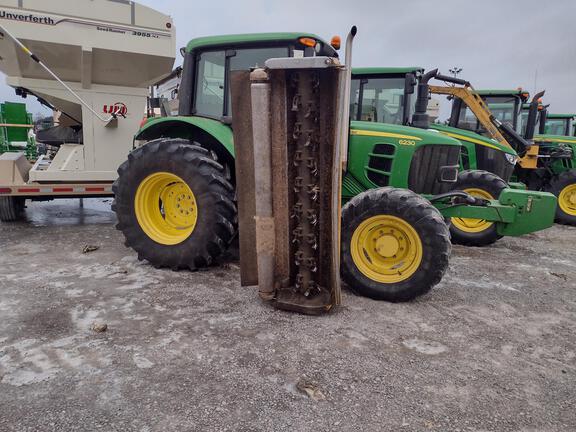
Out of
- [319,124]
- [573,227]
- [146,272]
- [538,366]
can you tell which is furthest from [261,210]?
[573,227]

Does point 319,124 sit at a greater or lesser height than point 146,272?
greater

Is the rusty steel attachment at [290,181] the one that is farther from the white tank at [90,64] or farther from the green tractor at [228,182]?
the white tank at [90,64]

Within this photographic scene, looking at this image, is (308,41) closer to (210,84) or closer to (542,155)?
(210,84)

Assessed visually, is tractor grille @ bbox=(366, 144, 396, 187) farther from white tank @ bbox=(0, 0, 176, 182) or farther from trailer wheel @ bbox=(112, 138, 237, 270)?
white tank @ bbox=(0, 0, 176, 182)

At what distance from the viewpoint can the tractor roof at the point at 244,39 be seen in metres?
3.87

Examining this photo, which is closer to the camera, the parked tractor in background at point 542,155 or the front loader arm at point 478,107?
the front loader arm at point 478,107

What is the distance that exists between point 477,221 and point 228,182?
3.52m

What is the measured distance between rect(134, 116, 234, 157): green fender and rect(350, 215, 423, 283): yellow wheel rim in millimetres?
1374

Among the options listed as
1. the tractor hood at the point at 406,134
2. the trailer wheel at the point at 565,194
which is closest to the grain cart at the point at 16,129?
the tractor hood at the point at 406,134

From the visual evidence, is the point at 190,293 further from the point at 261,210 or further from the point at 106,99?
the point at 106,99

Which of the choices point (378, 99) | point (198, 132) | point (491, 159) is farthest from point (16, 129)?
point (491, 159)

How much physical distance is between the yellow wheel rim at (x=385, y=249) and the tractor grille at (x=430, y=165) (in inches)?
36.0

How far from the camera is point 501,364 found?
2449mm

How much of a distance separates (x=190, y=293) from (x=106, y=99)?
3.79 metres
